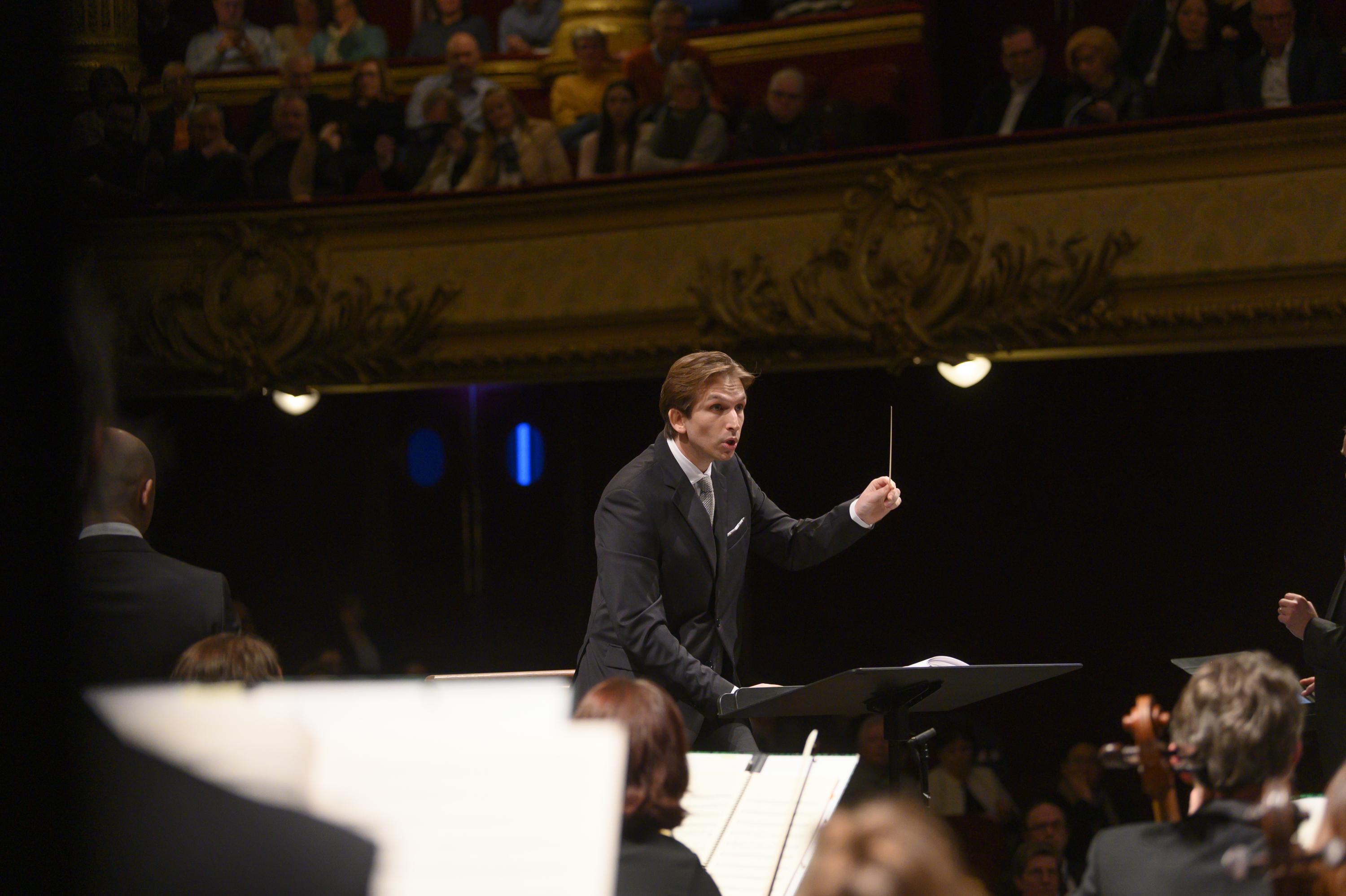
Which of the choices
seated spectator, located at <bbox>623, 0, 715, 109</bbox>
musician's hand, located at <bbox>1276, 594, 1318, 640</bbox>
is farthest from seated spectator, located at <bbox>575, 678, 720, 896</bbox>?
seated spectator, located at <bbox>623, 0, 715, 109</bbox>

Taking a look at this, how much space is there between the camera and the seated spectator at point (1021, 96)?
656 centimetres

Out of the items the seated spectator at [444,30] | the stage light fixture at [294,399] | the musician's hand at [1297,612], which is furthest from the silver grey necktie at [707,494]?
the seated spectator at [444,30]

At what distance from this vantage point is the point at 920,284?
6.62 meters

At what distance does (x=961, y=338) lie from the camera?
260 inches

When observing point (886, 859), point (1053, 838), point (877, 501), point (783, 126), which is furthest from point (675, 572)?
point (783, 126)

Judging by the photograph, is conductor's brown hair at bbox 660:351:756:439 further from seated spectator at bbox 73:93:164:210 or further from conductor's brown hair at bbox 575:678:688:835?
seated spectator at bbox 73:93:164:210

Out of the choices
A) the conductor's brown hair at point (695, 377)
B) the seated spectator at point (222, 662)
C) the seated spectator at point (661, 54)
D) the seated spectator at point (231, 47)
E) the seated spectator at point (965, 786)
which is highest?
the seated spectator at point (231, 47)

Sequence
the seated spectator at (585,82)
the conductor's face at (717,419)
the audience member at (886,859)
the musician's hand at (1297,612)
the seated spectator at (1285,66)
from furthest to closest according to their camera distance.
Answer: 1. the seated spectator at (585,82)
2. the seated spectator at (1285,66)
3. the musician's hand at (1297,612)
4. the conductor's face at (717,419)
5. the audience member at (886,859)

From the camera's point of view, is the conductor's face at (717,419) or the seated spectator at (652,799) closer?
the seated spectator at (652,799)

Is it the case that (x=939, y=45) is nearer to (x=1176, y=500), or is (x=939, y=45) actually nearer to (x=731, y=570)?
(x=1176, y=500)

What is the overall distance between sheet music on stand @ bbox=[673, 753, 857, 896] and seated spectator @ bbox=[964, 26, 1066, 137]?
187 inches

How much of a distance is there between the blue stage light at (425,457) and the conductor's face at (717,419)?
516 cm

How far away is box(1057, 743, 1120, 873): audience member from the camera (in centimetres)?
565

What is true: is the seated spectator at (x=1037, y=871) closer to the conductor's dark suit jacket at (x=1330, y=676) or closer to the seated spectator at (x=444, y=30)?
the conductor's dark suit jacket at (x=1330, y=676)
